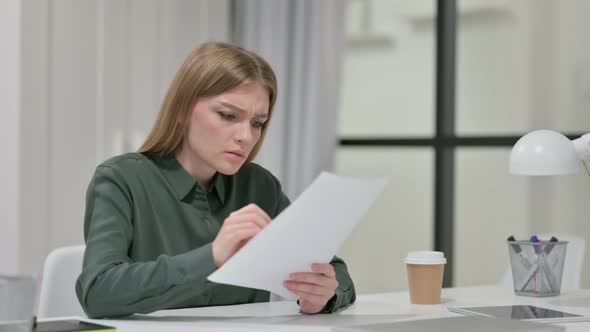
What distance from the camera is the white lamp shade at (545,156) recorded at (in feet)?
5.97

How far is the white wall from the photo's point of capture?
10.1ft

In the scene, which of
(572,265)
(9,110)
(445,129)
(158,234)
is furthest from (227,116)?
(445,129)

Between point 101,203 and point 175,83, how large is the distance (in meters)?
0.30

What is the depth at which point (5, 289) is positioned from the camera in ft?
4.28

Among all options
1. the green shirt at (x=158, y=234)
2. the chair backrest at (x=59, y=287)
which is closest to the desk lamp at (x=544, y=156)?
the green shirt at (x=158, y=234)

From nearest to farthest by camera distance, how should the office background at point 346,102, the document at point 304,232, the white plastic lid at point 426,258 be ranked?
the document at point 304,232 < the white plastic lid at point 426,258 < the office background at point 346,102

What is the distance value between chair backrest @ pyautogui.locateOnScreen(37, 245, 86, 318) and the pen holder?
1015 millimetres

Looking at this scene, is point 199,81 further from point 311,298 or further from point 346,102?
point 346,102

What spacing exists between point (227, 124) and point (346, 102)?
240 centimetres

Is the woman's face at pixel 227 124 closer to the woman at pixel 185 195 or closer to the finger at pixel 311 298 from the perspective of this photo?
the woman at pixel 185 195

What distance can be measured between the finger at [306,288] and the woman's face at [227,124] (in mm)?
347

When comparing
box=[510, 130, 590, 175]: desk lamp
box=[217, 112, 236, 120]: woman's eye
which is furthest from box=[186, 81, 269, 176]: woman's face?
box=[510, 130, 590, 175]: desk lamp

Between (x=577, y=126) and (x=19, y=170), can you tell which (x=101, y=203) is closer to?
(x=19, y=170)

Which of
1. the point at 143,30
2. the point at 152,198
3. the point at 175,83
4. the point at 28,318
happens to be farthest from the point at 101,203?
the point at 143,30
